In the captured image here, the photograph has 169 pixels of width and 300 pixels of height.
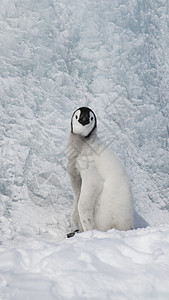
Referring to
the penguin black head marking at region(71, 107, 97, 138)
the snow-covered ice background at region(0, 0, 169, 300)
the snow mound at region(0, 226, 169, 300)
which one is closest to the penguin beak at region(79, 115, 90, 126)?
the penguin black head marking at region(71, 107, 97, 138)

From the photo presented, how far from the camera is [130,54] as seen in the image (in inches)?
132

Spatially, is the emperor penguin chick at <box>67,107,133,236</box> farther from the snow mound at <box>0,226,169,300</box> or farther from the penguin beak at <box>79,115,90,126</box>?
the snow mound at <box>0,226,169,300</box>

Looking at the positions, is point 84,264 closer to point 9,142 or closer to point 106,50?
point 9,142

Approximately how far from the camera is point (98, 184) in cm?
208

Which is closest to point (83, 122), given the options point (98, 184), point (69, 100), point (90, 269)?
point (98, 184)

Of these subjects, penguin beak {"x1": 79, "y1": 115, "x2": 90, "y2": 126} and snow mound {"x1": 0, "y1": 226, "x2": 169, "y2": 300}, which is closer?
snow mound {"x1": 0, "y1": 226, "x2": 169, "y2": 300}

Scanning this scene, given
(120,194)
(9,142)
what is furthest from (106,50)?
(120,194)

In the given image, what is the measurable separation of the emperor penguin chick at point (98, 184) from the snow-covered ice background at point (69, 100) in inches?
7.3

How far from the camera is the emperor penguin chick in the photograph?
207 cm

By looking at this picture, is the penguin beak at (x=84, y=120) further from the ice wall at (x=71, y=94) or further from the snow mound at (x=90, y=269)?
the snow mound at (x=90, y=269)

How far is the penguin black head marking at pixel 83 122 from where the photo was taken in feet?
6.82

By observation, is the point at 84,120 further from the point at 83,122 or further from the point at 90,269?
the point at 90,269

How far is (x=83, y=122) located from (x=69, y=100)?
0.89 meters

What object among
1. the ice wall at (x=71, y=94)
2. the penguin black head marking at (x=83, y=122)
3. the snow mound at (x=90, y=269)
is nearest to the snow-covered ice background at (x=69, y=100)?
the ice wall at (x=71, y=94)
